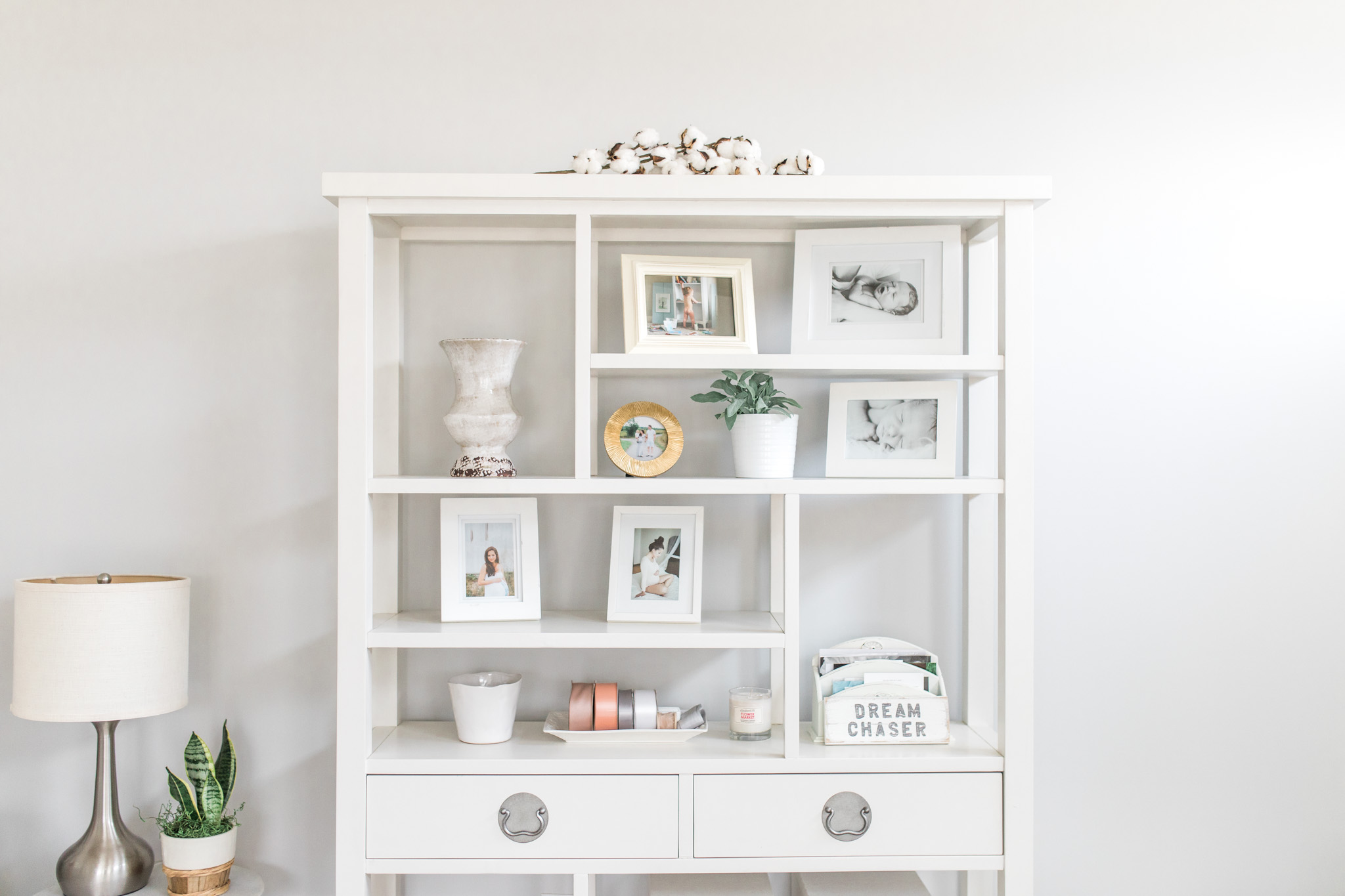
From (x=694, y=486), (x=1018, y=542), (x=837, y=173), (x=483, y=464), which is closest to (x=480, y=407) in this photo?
(x=483, y=464)

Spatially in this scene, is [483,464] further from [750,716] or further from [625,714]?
[750,716]

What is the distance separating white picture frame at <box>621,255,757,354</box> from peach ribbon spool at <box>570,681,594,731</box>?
65 cm

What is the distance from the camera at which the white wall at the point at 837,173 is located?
1854 mm

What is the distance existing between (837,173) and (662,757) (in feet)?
3.91

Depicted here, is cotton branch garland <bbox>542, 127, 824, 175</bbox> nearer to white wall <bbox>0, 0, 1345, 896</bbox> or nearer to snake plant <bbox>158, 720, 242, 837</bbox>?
white wall <bbox>0, 0, 1345, 896</bbox>

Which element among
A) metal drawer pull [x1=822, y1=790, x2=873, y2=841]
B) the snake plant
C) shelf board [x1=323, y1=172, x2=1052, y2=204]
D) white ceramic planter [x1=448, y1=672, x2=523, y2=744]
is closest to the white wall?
the snake plant

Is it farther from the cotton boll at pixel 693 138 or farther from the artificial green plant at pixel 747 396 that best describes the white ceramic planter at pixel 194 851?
the cotton boll at pixel 693 138

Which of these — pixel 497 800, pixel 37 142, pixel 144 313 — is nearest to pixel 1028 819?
pixel 497 800

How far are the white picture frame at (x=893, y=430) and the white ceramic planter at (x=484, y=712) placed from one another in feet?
2.39

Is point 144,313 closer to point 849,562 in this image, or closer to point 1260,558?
point 849,562

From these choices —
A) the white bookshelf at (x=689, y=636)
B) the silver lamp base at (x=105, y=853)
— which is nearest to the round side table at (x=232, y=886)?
the silver lamp base at (x=105, y=853)

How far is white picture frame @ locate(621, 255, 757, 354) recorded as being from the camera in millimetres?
1660

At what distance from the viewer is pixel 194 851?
1629 mm

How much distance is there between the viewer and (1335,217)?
6.24 feet
